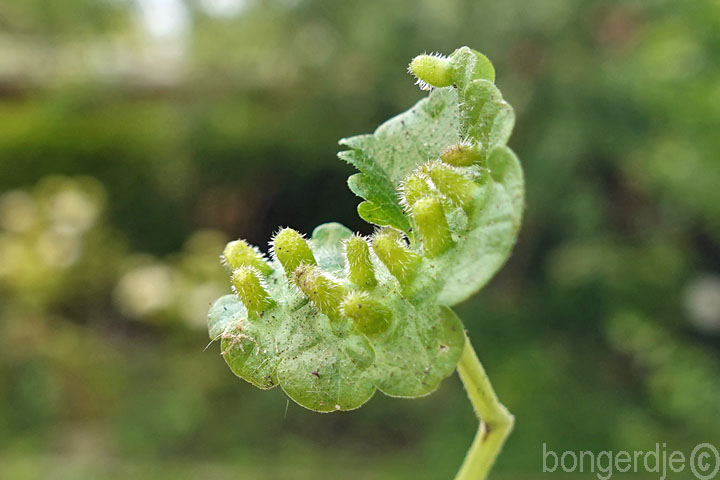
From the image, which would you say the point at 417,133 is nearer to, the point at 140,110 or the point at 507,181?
the point at 507,181

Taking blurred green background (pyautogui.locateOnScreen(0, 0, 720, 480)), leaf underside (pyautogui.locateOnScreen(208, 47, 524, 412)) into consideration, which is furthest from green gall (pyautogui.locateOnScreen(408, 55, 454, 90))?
blurred green background (pyautogui.locateOnScreen(0, 0, 720, 480))

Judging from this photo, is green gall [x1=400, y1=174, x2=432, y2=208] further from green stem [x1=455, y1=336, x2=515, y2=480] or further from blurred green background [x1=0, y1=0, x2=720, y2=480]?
blurred green background [x1=0, y1=0, x2=720, y2=480]

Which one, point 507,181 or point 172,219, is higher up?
point 507,181

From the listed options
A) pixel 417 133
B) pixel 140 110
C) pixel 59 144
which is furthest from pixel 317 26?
pixel 417 133

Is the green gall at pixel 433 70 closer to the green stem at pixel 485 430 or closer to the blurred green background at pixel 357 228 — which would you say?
the green stem at pixel 485 430

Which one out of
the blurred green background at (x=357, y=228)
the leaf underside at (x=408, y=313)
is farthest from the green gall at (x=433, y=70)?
the blurred green background at (x=357, y=228)

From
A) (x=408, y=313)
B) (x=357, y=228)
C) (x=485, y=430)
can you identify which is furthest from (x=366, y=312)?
(x=357, y=228)
